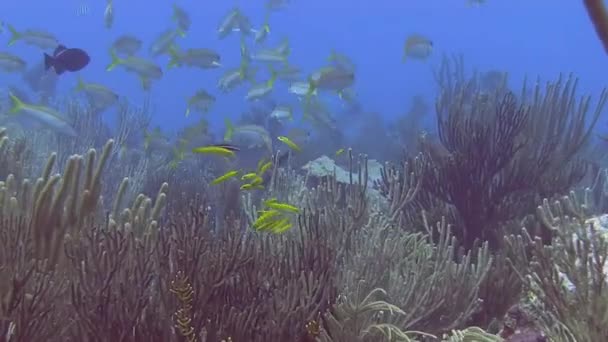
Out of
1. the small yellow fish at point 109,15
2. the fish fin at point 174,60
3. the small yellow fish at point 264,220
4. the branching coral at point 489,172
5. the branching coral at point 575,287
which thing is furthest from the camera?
the small yellow fish at point 109,15

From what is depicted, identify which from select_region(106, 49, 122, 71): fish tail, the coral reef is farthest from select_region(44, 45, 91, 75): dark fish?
the coral reef

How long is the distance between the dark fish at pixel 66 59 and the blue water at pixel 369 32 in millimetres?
97125

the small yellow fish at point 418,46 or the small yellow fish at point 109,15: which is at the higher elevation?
the small yellow fish at point 109,15

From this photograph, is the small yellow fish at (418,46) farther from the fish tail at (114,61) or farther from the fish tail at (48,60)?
the fish tail at (48,60)

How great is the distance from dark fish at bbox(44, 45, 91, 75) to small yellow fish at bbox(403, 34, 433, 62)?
19.7 feet

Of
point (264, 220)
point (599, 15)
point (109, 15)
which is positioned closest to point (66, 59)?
point (109, 15)

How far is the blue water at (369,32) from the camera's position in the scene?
382ft

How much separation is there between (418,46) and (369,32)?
13903 centimetres

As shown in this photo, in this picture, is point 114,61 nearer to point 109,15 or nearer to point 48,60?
point 109,15

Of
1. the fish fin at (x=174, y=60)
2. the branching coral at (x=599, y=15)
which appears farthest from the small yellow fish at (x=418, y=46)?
the branching coral at (x=599, y=15)

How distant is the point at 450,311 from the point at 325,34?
13403 cm

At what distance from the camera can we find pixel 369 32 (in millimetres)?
146375

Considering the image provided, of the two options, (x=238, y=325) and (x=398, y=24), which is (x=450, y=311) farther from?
(x=398, y=24)

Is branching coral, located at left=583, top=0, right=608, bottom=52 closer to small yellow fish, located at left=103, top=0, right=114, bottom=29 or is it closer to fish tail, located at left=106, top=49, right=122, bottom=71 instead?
fish tail, located at left=106, top=49, right=122, bottom=71
